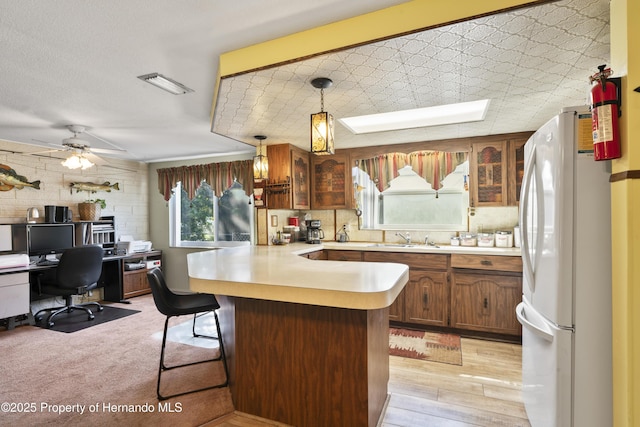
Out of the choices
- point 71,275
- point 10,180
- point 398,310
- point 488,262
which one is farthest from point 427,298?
point 10,180

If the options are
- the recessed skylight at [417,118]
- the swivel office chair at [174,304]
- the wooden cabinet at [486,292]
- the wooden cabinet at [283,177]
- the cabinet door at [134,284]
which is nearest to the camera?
the swivel office chair at [174,304]

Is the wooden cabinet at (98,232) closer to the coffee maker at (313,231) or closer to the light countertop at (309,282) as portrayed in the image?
the coffee maker at (313,231)

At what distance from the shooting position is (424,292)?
140 inches

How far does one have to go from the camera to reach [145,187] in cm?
584

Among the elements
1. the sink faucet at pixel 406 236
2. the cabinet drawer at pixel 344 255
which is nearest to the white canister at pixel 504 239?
the sink faucet at pixel 406 236

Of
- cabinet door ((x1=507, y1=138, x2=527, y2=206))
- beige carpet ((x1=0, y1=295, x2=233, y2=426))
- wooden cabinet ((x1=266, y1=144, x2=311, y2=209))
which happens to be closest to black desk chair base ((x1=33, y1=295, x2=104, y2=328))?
beige carpet ((x1=0, y1=295, x2=233, y2=426))

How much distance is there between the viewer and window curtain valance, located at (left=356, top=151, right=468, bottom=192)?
3.91 meters

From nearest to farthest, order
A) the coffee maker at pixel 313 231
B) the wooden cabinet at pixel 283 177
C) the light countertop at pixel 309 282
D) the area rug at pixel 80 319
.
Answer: the light countertop at pixel 309 282 → the area rug at pixel 80 319 → the wooden cabinet at pixel 283 177 → the coffee maker at pixel 313 231

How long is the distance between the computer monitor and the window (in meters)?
1.47

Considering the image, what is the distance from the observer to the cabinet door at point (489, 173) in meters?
3.64

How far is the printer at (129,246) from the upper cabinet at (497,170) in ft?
16.4

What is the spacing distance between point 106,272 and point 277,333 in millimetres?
4439

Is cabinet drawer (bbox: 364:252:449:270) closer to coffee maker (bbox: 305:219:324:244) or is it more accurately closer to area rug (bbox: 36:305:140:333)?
coffee maker (bbox: 305:219:324:244)

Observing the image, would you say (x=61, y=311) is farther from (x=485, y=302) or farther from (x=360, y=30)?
(x=485, y=302)
